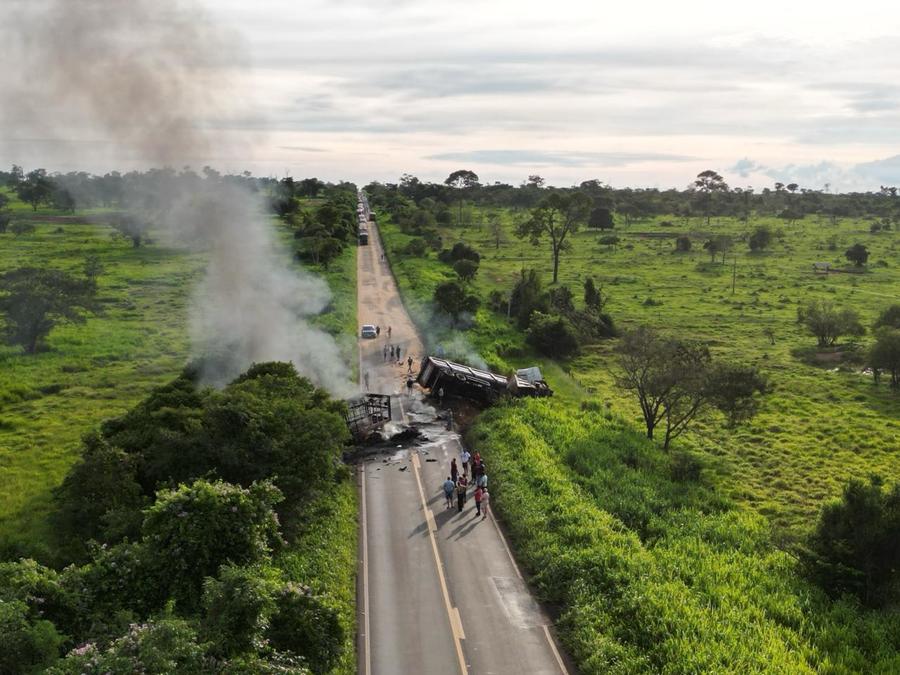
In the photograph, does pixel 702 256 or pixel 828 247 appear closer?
pixel 702 256

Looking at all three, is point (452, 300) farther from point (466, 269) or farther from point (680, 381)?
point (680, 381)

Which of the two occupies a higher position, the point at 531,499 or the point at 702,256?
the point at 702,256

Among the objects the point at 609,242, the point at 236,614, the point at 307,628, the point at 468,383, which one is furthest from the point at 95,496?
the point at 609,242

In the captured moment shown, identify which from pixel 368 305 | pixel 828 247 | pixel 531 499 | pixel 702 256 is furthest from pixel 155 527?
pixel 828 247

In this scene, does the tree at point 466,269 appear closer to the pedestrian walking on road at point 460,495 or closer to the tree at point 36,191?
the pedestrian walking on road at point 460,495

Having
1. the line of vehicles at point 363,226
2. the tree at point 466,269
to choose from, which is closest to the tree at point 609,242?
the line of vehicles at point 363,226

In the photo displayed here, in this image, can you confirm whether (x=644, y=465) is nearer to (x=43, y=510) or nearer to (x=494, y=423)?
(x=494, y=423)
